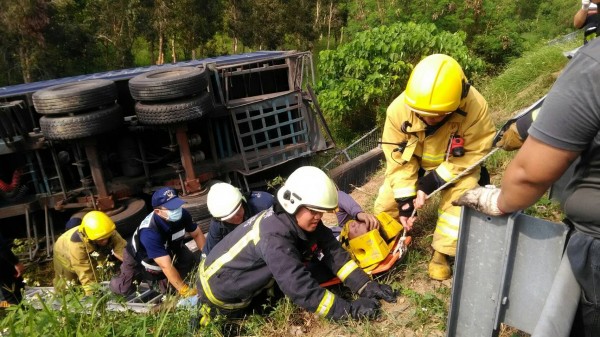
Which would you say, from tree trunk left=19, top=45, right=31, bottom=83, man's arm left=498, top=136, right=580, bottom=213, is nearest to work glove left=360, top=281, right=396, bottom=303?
man's arm left=498, top=136, right=580, bottom=213

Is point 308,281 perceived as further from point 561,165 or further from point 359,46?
point 359,46

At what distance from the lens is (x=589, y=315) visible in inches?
56.4

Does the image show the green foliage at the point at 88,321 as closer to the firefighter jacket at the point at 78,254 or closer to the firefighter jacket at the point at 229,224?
the firefighter jacket at the point at 229,224

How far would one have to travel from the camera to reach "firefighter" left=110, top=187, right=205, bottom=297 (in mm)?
3947

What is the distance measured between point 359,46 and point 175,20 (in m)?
11.1

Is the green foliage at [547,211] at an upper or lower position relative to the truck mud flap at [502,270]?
lower

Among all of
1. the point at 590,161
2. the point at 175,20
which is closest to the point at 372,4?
the point at 175,20

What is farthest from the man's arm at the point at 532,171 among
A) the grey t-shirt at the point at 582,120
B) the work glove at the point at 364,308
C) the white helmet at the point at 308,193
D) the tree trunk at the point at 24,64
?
the tree trunk at the point at 24,64

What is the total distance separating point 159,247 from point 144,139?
2599 mm

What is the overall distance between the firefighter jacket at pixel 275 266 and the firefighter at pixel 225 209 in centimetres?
72

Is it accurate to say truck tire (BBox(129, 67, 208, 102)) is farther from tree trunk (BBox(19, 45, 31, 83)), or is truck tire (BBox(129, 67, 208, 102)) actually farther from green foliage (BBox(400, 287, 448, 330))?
tree trunk (BBox(19, 45, 31, 83))

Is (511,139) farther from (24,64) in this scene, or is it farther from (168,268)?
(24,64)

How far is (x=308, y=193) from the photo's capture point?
2541mm

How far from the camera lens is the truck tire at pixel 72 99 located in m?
4.93
